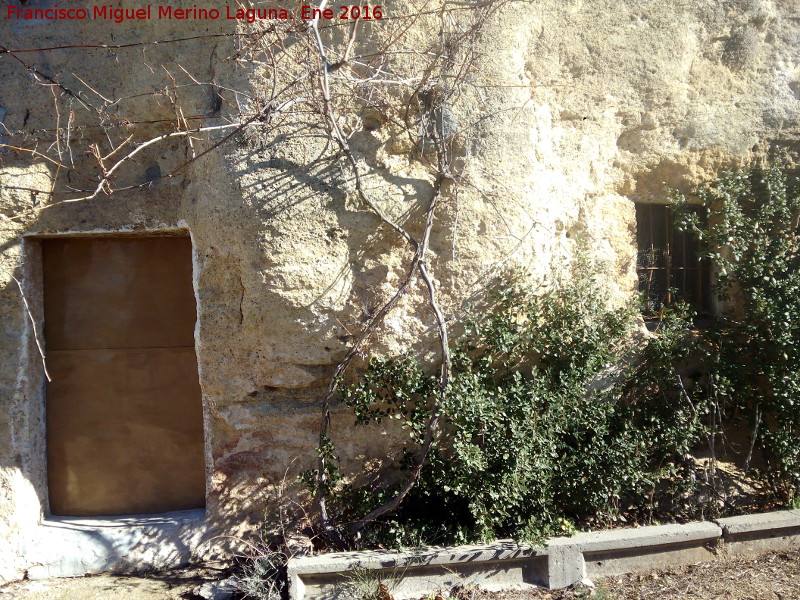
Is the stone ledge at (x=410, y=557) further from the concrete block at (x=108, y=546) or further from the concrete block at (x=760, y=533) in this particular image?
the concrete block at (x=760, y=533)

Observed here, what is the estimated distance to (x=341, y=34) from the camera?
14.3ft

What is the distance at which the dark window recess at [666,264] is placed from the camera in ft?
16.9

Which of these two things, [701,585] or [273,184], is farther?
[273,184]

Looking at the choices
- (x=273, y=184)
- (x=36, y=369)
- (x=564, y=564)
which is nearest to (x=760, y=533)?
(x=564, y=564)

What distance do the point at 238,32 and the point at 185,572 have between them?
353 cm

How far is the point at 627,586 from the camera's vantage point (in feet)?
13.3

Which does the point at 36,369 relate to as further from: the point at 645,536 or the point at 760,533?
the point at 760,533

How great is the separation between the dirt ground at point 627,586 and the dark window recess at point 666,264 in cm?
185

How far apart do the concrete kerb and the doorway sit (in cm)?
145

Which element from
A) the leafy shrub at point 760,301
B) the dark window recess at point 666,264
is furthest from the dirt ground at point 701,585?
the dark window recess at point 666,264

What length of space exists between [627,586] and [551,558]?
1.62 ft

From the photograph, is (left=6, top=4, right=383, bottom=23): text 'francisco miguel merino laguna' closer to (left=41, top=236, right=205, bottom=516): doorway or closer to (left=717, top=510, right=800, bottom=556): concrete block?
(left=41, top=236, right=205, bottom=516): doorway

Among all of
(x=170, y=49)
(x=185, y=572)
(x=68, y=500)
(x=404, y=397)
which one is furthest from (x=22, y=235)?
(x=404, y=397)

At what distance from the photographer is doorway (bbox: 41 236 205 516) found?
15.8 ft
